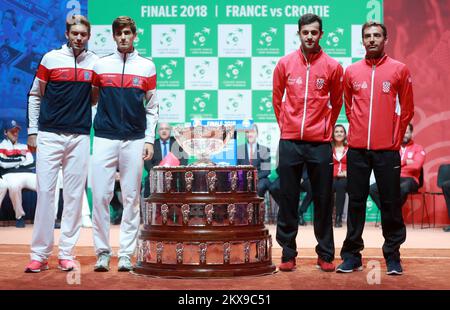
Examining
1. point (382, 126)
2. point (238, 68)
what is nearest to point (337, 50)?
point (238, 68)

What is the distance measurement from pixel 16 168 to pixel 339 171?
4885 mm

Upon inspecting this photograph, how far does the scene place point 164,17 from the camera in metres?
10.3

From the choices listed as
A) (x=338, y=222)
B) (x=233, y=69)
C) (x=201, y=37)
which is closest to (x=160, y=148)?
(x=233, y=69)

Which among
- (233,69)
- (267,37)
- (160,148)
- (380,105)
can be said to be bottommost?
(160,148)

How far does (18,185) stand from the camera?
977 cm

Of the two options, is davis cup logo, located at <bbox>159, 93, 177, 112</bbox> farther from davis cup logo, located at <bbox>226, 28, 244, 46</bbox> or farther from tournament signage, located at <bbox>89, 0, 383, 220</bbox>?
davis cup logo, located at <bbox>226, 28, 244, 46</bbox>

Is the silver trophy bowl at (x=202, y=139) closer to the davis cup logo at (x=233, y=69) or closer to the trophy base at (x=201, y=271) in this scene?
the trophy base at (x=201, y=271)

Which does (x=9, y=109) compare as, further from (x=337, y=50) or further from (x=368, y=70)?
(x=368, y=70)

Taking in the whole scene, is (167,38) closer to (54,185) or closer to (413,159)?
(413,159)

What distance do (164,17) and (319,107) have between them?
619 cm

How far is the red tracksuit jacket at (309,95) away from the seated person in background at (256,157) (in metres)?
4.95

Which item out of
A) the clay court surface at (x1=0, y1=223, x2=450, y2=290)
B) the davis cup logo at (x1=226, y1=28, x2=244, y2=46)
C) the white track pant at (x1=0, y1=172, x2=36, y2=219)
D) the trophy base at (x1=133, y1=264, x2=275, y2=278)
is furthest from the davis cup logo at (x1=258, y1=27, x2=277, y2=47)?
the trophy base at (x1=133, y1=264, x2=275, y2=278)

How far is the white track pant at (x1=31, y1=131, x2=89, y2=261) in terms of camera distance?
4.66 metres

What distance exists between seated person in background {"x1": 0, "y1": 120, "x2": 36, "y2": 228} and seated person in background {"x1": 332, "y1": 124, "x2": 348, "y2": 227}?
14.8 ft
